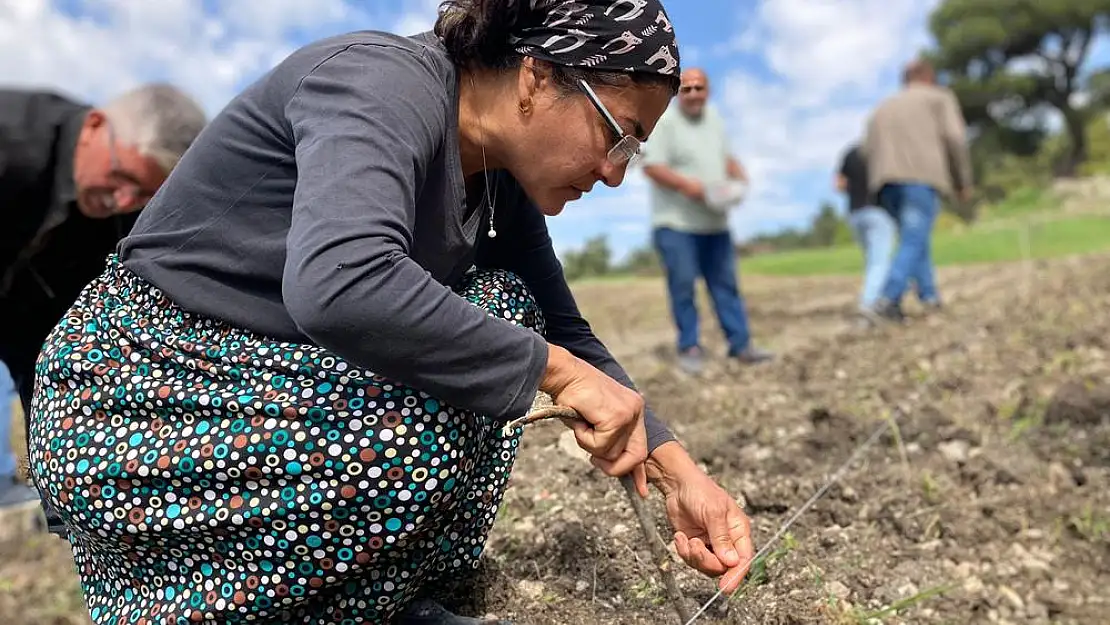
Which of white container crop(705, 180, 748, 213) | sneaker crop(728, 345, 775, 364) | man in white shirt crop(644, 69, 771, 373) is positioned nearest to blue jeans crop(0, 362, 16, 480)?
man in white shirt crop(644, 69, 771, 373)

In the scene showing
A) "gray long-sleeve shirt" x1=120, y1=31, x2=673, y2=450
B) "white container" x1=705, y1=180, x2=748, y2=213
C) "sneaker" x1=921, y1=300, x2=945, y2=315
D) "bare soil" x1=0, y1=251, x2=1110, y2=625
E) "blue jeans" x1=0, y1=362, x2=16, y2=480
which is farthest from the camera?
"sneaker" x1=921, y1=300, x2=945, y2=315

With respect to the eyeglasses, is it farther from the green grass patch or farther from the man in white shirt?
the green grass patch

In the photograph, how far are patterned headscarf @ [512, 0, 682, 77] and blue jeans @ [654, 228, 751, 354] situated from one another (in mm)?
3674

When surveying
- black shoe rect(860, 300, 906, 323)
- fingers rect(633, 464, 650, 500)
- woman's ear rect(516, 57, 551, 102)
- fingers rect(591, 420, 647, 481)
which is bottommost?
black shoe rect(860, 300, 906, 323)

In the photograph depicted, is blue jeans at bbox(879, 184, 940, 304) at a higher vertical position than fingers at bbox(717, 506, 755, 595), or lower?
lower

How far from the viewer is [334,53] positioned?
4.56 feet

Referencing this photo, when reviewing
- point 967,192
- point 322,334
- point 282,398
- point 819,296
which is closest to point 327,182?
point 322,334

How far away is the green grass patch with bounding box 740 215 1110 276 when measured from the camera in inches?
531

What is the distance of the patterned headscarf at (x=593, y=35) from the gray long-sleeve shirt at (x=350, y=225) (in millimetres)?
156

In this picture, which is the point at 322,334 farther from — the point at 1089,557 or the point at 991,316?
the point at 991,316

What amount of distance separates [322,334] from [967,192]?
6430 mm

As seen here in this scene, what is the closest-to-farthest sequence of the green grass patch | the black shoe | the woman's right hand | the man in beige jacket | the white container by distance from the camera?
the woman's right hand < the white container < the man in beige jacket < the black shoe < the green grass patch

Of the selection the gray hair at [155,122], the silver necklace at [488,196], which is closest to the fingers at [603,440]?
the silver necklace at [488,196]

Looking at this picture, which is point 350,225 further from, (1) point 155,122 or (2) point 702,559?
(1) point 155,122
